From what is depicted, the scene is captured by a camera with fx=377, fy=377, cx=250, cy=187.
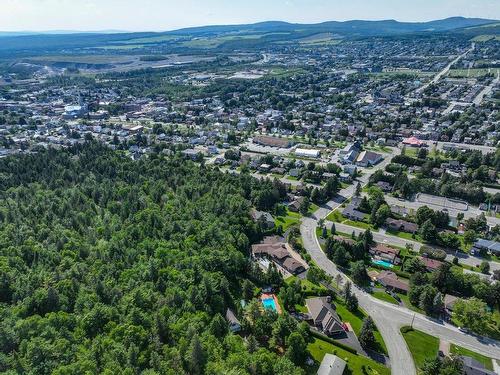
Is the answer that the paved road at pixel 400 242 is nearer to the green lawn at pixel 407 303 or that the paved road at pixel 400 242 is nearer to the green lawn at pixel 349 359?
the green lawn at pixel 407 303

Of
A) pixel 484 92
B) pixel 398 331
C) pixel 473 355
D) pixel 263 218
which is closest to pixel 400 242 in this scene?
pixel 398 331

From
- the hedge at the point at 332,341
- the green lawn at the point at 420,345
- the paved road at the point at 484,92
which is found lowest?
the green lawn at the point at 420,345

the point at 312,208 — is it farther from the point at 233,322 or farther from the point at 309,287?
the point at 233,322

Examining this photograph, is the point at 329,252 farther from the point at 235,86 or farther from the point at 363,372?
the point at 235,86

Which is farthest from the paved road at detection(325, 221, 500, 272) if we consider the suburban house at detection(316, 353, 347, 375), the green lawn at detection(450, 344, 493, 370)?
the suburban house at detection(316, 353, 347, 375)

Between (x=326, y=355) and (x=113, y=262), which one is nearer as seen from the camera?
(x=326, y=355)

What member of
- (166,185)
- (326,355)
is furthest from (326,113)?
(326,355)

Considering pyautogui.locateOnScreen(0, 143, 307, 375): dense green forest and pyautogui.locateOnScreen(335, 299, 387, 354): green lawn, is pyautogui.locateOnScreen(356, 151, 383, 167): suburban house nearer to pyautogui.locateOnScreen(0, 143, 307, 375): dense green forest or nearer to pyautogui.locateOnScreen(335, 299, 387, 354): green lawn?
pyautogui.locateOnScreen(0, 143, 307, 375): dense green forest

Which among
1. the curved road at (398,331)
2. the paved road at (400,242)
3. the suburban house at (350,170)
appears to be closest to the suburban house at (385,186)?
the suburban house at (350,170)
